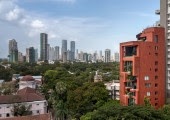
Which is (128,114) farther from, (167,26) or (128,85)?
(167,26)

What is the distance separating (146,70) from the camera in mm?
32688

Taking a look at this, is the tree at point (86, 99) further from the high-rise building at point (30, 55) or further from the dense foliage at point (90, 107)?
the high-rise building at point (30, 55)

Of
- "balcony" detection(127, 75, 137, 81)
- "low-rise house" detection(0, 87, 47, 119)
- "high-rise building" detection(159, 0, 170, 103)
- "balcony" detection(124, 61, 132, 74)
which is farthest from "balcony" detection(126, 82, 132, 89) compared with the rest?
"low-rise house" detection(0, 87, 47, 119)

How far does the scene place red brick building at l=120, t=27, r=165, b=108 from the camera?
106 ft

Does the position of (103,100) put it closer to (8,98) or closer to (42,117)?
(42,117)

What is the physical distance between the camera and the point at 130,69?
33000 millimetres

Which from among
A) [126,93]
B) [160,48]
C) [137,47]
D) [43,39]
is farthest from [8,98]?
[43,39]

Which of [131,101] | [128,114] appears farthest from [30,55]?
[128,114]

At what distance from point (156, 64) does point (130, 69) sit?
3.57 metres

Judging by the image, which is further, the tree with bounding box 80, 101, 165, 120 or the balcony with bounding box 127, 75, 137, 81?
the balcony with bounding box 127, 75, 137, 81

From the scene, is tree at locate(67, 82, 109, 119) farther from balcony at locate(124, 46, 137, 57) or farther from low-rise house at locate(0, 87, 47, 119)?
balcony at locate(124, 46, 137, 57)

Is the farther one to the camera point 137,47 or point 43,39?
point 43,39

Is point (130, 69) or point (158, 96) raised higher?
point (130, 69)

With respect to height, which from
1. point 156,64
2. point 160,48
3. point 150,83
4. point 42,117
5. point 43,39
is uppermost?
point 43,39
